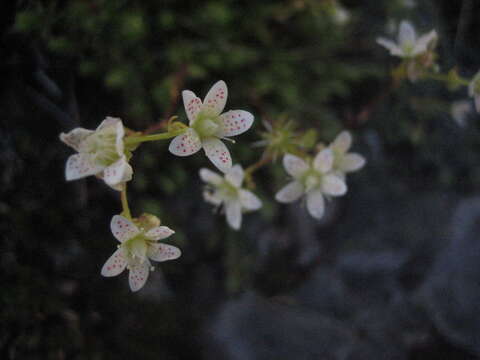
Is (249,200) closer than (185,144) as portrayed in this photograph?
No

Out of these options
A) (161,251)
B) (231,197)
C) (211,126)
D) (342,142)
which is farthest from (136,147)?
(342,142)

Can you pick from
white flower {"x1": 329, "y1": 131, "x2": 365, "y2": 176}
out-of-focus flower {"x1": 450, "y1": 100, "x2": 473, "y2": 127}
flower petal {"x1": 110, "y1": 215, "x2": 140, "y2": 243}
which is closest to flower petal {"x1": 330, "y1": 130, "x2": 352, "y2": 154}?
white flower {"x1": 329, "y1": 131, "x2": 365, "y2": 176}

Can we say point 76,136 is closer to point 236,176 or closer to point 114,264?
point 114,264

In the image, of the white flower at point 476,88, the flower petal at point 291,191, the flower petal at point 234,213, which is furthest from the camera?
the flower petal at point 234,213

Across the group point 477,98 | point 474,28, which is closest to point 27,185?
point 477,98

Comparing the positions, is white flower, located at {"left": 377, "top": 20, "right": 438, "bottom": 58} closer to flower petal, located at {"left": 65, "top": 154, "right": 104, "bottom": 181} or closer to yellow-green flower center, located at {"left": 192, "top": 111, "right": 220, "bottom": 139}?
yellow-green flower center, located at {"left": 192, "top": 111, "right": 220, "bottom": 139}

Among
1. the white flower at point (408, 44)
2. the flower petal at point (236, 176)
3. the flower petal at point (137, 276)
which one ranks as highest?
the white flower at point (408, 44)

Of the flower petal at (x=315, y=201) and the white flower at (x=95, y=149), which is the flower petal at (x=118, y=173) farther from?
the flower petal at (x=315, y=201)

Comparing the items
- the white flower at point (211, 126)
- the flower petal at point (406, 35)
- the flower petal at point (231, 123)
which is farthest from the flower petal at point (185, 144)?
the flower petal at point (406, 35)
